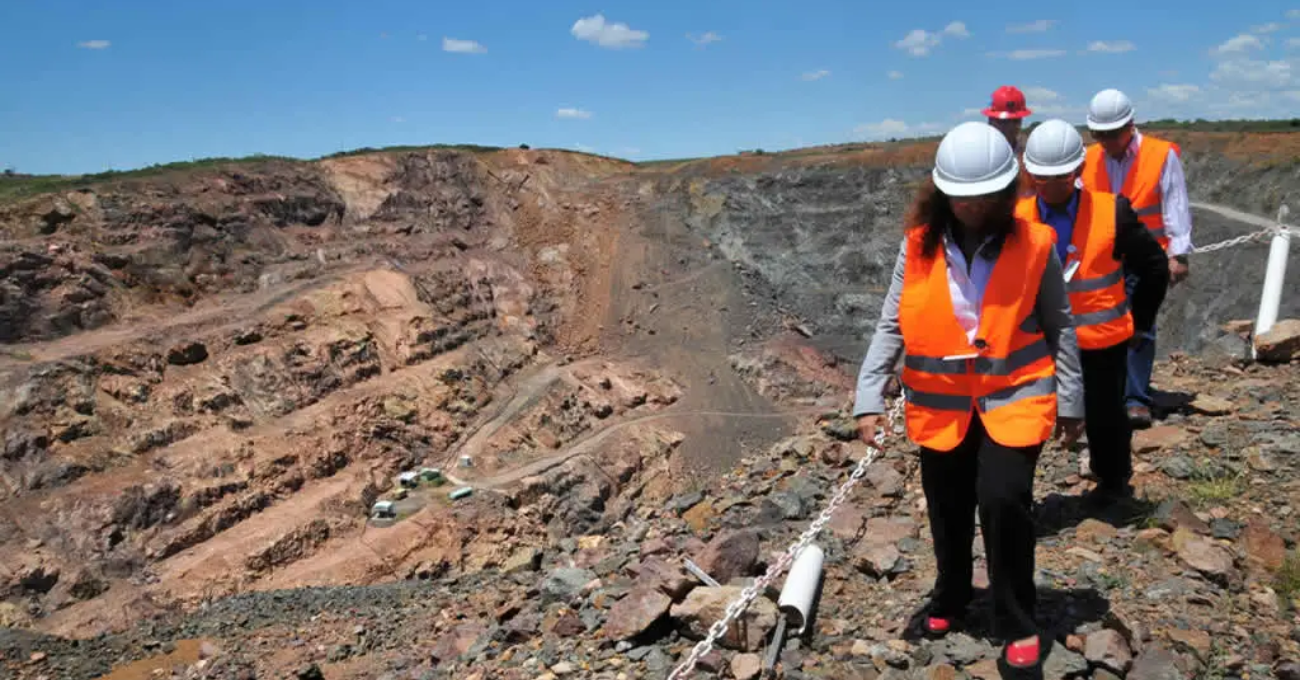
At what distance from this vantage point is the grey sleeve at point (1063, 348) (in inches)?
122

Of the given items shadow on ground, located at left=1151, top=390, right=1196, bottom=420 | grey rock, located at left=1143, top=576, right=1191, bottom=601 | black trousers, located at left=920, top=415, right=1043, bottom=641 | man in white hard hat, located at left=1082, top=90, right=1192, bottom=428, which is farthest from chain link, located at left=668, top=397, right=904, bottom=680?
shadow on ground, located at left=1151, top=390, right=1196, bottom=420

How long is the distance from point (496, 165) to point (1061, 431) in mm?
23837

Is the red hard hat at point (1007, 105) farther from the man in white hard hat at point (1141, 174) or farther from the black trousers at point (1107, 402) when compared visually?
the black trousers at point (1107, 402)

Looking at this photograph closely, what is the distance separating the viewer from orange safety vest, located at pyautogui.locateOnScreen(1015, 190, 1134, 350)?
413cm

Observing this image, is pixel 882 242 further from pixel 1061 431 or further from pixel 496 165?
pixel 1061 431

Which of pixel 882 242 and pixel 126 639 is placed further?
pixel 882 242

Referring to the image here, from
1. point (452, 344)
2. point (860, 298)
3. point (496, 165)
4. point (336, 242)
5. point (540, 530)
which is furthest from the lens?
point (496, 165)

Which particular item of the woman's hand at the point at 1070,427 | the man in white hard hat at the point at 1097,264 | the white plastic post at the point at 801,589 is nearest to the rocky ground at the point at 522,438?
the white plastic post at the point at 801,589

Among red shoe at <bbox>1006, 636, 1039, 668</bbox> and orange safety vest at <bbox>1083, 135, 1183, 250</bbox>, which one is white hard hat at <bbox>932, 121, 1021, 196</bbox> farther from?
orange safety vest at <bbox>1083, 135, 1183, 250</bbox>

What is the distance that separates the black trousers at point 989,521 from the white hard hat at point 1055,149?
1444 mm

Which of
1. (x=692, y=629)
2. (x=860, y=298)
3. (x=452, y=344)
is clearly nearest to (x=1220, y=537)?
(x=692, y=629)

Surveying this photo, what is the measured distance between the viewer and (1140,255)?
4.36 metres

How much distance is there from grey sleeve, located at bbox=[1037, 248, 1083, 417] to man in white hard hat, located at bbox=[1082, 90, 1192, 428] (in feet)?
6.84

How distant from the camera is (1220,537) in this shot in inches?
172
